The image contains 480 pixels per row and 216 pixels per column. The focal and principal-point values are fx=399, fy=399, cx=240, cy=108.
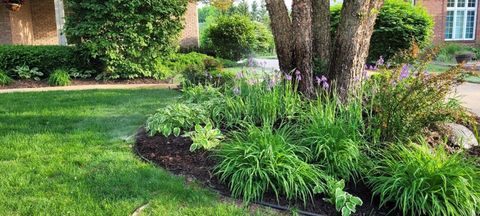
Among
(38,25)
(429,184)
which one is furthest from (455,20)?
(429,184)

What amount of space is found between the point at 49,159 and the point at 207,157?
153 centimetres

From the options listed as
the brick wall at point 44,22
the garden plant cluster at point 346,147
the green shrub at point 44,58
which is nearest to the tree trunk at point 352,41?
the garden plant cluster at point 346,147

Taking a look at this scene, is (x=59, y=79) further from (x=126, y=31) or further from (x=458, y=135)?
(x=458, y=135)

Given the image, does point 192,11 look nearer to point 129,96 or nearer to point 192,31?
point 192,31

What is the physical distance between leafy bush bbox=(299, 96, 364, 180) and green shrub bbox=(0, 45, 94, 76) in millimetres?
7622

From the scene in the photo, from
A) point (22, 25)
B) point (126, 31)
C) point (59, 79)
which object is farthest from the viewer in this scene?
point (22, 25)

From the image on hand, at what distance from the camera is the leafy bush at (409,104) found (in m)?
3.58

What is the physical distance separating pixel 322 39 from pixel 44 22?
13958 mm

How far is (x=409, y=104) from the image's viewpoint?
3592mm

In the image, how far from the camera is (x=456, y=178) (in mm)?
2826

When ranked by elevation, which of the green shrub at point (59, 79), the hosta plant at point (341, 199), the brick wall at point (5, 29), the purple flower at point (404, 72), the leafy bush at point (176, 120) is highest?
the brick wall at point (5, 29)

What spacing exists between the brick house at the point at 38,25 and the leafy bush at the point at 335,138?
11355mm

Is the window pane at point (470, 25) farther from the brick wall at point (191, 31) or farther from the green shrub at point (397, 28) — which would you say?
the brick wall at point (191, 31)

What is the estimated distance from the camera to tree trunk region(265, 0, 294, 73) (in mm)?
4859
